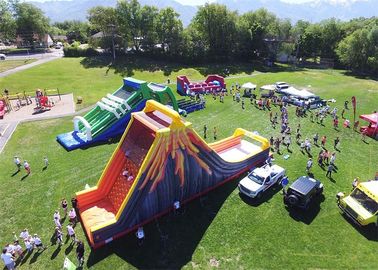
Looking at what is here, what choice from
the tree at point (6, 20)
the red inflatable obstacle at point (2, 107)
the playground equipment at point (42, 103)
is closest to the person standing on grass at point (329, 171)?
the playground equipment at point (42, 103)

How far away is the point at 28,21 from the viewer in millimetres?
71188

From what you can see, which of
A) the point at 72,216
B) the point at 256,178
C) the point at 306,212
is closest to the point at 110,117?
the point at 72,216

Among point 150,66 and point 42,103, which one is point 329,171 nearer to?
point 42,103

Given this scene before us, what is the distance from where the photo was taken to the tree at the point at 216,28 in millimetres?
64312

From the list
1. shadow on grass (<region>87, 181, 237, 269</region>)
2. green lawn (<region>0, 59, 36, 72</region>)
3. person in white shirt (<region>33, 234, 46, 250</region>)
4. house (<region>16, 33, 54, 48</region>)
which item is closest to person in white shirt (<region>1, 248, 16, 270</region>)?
person in white shirt (<region>33, 234, 46, 250</region>)

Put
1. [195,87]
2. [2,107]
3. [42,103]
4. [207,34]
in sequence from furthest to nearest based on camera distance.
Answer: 1. [207,34]
2. [195,87]
3. [42,103]
4. [2,107]

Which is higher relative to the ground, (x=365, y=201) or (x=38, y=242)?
(x=365, y=201)

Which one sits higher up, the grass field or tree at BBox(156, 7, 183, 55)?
tree at BBox(156, 7, 183, 55)

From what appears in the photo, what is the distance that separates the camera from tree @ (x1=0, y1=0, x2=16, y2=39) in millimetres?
68812

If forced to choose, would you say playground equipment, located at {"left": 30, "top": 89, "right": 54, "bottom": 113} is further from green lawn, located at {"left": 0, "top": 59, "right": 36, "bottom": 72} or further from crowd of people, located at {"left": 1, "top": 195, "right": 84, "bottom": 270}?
crowd of people, located at {"left": 1, "top": 195, "right": 84, "bottom": 270}

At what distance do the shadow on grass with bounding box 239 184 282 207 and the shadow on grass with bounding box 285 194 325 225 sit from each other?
148cm

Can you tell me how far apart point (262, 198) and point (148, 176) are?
8.37 m

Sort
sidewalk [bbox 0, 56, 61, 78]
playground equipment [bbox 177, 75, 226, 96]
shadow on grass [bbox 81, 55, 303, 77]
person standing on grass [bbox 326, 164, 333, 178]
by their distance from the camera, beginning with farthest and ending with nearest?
shadow on grass [bbox 81, 55, 303, 77] < sidewalk [bbox 0, 56, 61, 78] < playground equipment [bbox 177, 75, 226, 96] < person standing on grass [bbox 326, 164, 333, 178]

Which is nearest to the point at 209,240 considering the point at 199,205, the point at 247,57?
the point at 199,205
